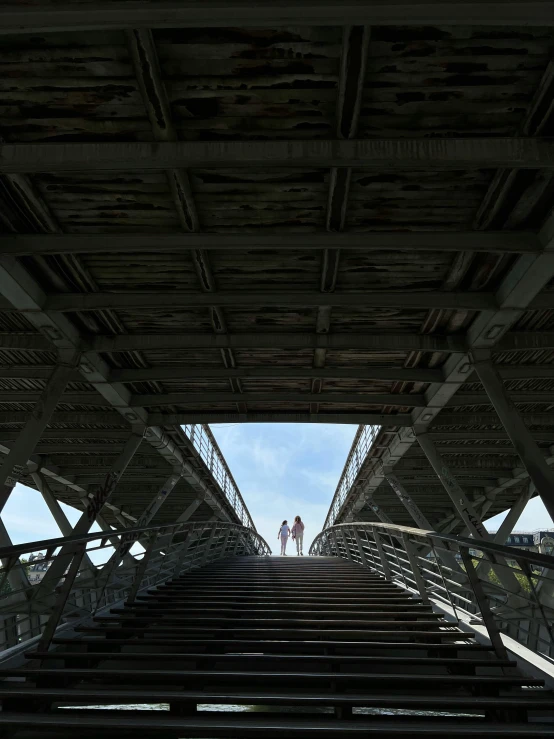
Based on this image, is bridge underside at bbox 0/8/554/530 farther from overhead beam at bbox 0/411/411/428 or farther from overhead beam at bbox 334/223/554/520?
overhead beam at bbox 0/411/411/428

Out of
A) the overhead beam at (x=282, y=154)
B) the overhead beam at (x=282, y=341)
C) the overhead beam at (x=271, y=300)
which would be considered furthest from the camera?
the overhead beam at (x=282, y=341)

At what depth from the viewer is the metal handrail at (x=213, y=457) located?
14539 millimetres

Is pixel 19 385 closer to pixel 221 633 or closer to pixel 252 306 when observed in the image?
pixel 252 306

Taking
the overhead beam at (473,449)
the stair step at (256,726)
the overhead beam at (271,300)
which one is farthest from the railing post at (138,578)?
the overhead beam at (473,449)

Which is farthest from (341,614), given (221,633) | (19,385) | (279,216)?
(19,385)

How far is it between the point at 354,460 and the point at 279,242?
13699 mm

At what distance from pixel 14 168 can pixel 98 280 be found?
2313 mm

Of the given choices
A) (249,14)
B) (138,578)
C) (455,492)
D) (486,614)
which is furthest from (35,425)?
(455,492)

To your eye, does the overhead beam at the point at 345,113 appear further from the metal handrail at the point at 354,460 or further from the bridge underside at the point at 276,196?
the metal handrail at the point at 354,460

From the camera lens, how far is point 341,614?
19.9 ft

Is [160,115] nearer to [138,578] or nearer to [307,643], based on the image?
[307,643]

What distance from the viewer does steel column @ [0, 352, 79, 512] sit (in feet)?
23.1

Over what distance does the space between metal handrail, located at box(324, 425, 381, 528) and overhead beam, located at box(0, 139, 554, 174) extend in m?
8.96

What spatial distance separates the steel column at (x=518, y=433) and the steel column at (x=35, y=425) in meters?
6.14
